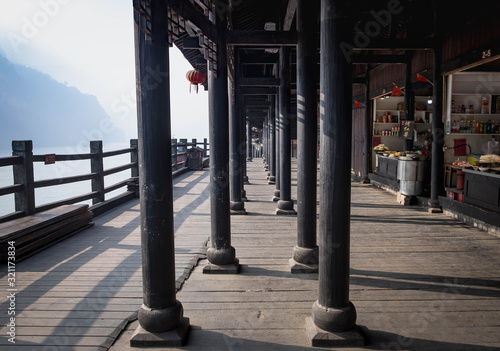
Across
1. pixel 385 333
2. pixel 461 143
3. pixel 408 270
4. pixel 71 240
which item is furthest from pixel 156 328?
pixel 461 143

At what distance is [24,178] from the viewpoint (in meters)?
6.05

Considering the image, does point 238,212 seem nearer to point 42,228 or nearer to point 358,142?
point 42,228

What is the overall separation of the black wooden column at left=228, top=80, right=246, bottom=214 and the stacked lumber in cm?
274

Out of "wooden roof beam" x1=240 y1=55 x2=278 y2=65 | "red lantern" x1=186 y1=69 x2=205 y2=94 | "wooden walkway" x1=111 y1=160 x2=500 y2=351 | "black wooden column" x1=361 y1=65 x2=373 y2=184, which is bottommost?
"wooden walkway" x1=111 y1=160 x2=500 y2=351

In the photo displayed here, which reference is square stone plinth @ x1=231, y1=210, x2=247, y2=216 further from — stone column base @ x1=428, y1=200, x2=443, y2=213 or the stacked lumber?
stone column base @ x1=428, y1=200, x2=443, y2=213

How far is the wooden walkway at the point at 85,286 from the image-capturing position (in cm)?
311

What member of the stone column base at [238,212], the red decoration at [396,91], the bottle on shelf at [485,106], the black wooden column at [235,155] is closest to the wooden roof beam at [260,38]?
the black wooden column at [235,155]

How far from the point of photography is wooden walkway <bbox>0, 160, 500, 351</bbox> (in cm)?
303

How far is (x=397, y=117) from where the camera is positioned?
40.7 feet

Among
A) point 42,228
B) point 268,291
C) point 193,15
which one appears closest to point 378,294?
point 268,291

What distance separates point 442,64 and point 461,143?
6.50ft

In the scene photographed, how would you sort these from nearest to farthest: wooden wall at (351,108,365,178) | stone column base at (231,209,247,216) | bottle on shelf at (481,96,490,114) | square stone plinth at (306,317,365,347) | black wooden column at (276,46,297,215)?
square stone plinth at (306,317,365,347) < black wooden column at (276,46,297,215) < stone column base at (231,209,247,216) < bottle on shelf at (481,96,490,114) < wooden wall at (351,108,365,178)

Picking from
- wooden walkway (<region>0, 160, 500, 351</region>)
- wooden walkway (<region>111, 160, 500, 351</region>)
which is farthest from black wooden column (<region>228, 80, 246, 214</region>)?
wooden walkway (<region>111, 160, 500, 351</region>)

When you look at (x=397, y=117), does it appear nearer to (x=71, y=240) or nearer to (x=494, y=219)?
(x=494, y=219)
